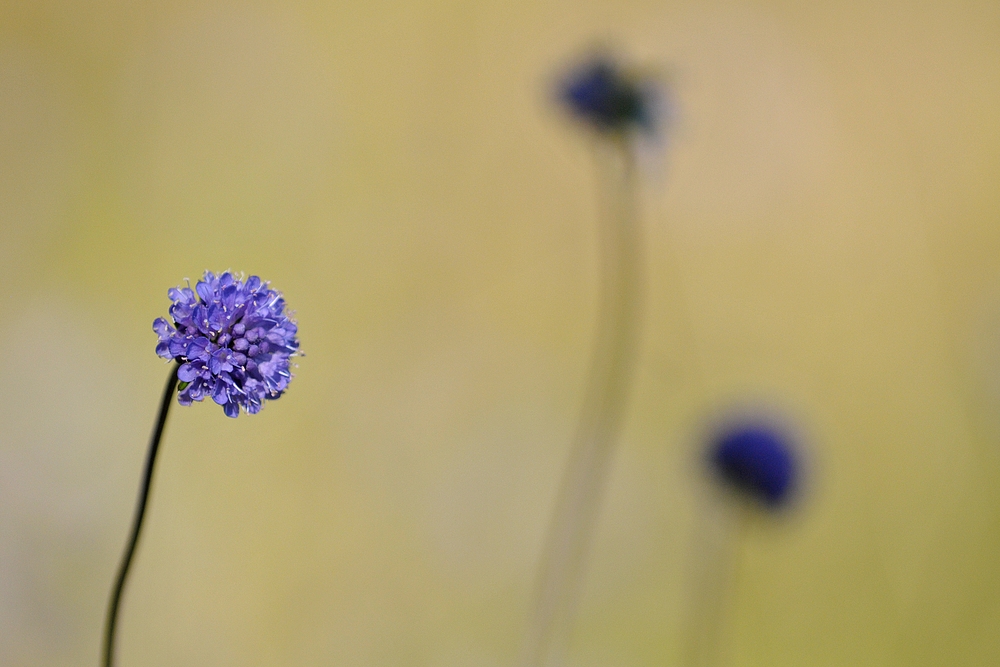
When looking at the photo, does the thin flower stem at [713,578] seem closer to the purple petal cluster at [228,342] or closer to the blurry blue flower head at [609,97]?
the blurry blue flower head at [609,97]

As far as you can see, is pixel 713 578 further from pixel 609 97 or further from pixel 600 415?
pixel 609 97

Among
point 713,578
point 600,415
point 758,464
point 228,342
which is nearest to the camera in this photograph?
point 228,342

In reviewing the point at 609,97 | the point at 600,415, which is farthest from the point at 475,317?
the point at 609,97

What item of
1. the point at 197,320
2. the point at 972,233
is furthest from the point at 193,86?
the point at 972,233

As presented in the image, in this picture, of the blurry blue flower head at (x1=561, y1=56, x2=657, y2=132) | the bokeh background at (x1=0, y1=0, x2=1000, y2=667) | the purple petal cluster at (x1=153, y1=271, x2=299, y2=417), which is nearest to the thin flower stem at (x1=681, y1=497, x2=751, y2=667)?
the bokeh background at (x1=0, y1=0, x2=1000, y2=667)

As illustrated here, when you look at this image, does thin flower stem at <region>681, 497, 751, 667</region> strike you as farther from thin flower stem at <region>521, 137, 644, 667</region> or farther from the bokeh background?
thin flower stem at <region>521, 137, 644, 667</region>
